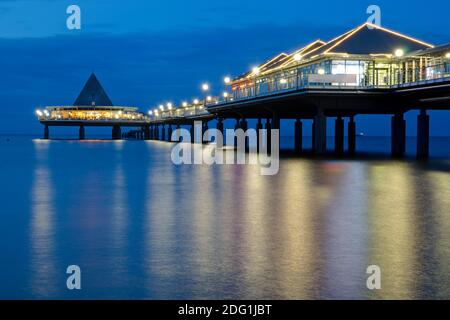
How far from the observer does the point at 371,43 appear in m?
53.2

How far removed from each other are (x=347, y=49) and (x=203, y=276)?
44759 mm

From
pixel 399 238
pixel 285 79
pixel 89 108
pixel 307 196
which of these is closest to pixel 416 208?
pixel 307 196

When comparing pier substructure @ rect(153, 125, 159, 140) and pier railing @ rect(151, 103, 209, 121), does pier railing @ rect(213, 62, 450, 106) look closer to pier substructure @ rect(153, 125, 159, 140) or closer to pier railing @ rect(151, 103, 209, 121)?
pier railing @ rect(151, 103, 209, 121)

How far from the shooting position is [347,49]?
51.6 meters

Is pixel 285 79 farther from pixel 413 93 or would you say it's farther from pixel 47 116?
pixel 47 116

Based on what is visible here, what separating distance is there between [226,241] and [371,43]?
145 ft

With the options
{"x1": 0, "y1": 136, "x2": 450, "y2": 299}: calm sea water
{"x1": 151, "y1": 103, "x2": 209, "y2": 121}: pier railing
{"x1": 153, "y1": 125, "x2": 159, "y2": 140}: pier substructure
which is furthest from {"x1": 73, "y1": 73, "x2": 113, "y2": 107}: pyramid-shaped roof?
{"x1": 0, "y1": 136, "x2": 450, "y2": 299}: calm sea water

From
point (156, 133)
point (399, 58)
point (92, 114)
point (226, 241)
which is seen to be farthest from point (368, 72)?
point (92, 114)

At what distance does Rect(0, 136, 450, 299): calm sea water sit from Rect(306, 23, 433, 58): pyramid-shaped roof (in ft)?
96.9

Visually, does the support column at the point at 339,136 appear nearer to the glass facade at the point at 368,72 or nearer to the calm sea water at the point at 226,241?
the glass facade at the point at 368,72

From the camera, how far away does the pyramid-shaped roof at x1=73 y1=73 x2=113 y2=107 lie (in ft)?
A: 585

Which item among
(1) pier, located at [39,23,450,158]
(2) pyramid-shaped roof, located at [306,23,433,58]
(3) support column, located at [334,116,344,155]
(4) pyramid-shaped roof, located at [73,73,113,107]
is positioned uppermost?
(4) pyramid-shaped roof, located at [73,73,113,107]

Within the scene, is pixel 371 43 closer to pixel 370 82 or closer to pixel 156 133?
pixel 370 82

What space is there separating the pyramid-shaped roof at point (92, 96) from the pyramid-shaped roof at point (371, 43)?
5154 inches
